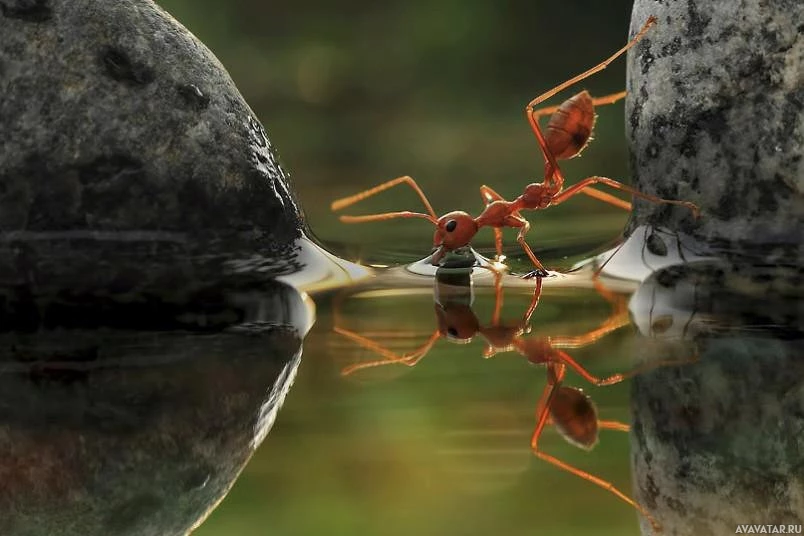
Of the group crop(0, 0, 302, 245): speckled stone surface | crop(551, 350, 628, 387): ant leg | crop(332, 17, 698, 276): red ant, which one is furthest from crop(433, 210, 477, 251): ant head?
crop(551, 350, 628, 387): ant leg

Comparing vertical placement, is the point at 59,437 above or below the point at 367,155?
below

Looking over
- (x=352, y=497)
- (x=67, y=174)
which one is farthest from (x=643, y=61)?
(x=352, y=497)

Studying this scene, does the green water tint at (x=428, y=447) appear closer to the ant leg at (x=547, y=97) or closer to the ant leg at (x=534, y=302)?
the ant leg at (x=534, y=302)

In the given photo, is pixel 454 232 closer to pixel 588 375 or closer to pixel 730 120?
pixel 730 120

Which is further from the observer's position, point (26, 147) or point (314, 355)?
point (26, 147)

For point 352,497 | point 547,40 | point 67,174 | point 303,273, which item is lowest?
point 352,497

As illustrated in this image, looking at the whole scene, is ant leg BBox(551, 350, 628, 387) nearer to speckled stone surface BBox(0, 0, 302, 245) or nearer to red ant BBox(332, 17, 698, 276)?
red ant BBox(332, 17, 698, 276)

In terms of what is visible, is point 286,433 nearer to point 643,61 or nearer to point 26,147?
point 26,147
